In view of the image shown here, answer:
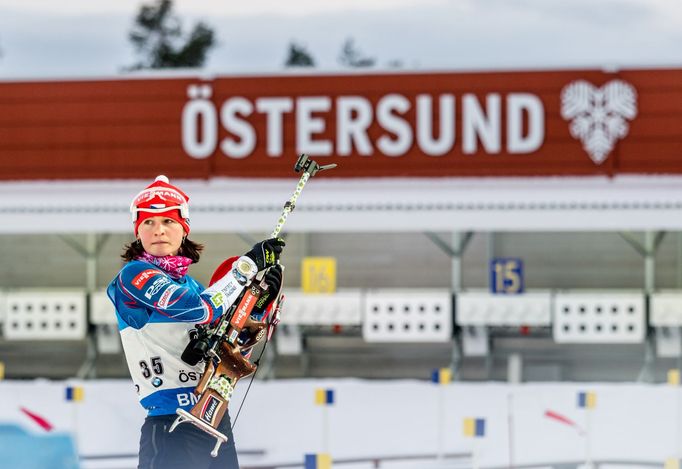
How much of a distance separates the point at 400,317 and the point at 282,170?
3.11 metres

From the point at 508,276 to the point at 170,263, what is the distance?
47.1 ft

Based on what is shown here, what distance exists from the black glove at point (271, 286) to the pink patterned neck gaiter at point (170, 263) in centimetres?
40


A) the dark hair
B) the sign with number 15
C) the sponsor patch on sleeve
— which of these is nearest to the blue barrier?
the dark hair

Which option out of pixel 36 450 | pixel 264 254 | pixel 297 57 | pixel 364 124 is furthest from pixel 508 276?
pixel 297 57

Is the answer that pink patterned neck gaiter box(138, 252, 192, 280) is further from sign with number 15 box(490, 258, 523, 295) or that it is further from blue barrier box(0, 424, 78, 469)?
sign with number 15 box(490, 258, 523, 295)

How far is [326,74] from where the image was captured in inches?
779

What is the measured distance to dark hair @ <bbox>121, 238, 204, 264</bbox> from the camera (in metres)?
6.07

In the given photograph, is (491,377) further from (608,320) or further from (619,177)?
(619,177)

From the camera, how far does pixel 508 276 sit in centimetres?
1989

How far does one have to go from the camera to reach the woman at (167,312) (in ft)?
19.0

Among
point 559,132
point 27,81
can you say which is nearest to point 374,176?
point 559,132

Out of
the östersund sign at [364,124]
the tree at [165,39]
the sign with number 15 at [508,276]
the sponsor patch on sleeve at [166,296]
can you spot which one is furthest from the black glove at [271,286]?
the tree at [165,39]

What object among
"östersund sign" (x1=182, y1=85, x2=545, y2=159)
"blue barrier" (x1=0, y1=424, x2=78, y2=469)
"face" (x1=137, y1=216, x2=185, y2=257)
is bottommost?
"blue barrier" (x1=0, y1=424, x2=78, y2=469)

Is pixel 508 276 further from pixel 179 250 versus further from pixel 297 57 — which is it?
pixel 297 57
